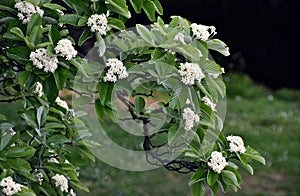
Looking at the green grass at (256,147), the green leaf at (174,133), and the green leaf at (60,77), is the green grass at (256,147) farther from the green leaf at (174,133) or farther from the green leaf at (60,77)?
the green leaf at (60,77)

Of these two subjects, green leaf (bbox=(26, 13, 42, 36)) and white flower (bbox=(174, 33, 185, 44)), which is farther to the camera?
white flower (bbox=(174, 33, 185, 44))

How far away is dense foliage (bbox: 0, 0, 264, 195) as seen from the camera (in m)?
1.99

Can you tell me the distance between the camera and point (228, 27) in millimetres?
10625

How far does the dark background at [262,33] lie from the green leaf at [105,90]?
864cm

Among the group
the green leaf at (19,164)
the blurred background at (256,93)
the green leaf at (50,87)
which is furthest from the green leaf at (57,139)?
the blurred background at (256,93)

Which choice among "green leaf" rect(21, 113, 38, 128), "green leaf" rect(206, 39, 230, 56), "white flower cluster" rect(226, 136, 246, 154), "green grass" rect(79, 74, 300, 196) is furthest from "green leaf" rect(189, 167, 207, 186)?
"green grass" rect(79, 74, 300, 196)

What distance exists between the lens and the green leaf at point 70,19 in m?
2.04

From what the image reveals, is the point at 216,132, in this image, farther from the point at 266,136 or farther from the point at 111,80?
the point at 266,136

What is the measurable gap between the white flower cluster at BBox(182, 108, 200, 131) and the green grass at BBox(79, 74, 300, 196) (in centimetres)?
323

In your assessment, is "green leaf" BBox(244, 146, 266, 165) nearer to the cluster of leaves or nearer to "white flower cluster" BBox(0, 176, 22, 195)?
the cluster of leaves

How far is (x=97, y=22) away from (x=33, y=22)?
0.22m

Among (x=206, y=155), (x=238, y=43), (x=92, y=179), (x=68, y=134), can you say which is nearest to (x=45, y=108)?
(x=68, y=134)

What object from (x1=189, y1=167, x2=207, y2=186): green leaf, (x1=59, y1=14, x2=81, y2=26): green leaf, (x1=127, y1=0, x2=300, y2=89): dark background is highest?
(x1=59, y1=14, x2=81, y2=26): green leaf

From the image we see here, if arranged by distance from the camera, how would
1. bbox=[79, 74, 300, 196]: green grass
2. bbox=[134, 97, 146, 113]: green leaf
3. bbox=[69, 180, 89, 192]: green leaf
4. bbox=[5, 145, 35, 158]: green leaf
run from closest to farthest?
bbox=[5, 145, 35, 158]: green leaf → bbox=[134, 97, 146, 113]: green leaf → bbox=[69, 180, 89, 192]: green leaf → bbox=[79, 74, 300, 196]: green grass
